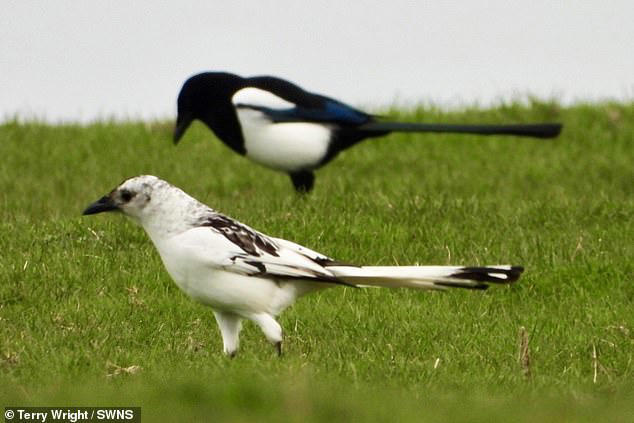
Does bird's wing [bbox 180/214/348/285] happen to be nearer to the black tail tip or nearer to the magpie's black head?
the black tail tip

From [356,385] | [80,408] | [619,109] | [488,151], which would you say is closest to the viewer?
[80,408]

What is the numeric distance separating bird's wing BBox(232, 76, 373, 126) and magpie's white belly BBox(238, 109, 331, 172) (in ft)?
0.20

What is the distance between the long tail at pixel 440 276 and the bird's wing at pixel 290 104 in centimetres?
516

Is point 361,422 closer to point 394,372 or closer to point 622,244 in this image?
point 394,372

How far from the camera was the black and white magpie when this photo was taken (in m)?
11.7

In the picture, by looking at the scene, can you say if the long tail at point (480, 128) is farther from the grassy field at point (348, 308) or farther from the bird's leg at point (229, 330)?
the bird's leg at point (229, 330)

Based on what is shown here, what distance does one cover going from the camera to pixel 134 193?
6738 mm

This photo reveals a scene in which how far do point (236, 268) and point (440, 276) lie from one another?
3.14ft

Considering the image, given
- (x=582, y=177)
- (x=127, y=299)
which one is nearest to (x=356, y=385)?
(x=127, y=299)

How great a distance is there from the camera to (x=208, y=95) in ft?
38.8

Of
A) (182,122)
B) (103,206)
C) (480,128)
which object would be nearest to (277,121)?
(182,122)

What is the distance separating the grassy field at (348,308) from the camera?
17.9ft

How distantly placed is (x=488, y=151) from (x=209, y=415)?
10.5m

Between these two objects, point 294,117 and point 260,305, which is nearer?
point 260,305
